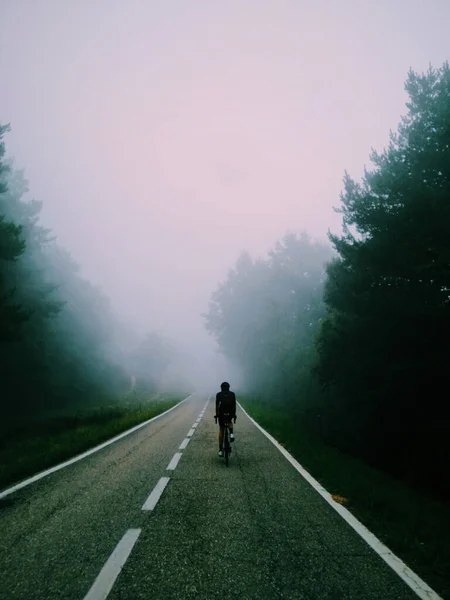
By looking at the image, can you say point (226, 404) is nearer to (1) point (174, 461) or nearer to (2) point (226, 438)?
(2) point (226, 438)

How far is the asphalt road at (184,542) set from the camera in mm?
3158

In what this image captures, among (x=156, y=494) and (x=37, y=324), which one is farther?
(x=37, y=324)

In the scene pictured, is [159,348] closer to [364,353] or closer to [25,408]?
[25,408]

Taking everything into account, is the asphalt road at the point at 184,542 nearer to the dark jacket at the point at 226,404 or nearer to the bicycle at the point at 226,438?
the bicycle at the point at 226,438

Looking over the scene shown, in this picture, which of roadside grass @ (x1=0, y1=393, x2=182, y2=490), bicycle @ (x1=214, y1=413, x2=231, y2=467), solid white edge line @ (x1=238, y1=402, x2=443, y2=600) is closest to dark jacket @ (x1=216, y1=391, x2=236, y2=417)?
bicycle @ (x1=214, y1=413, x2=231, y2=467)

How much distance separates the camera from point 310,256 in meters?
35.4

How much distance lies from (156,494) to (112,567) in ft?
8.03

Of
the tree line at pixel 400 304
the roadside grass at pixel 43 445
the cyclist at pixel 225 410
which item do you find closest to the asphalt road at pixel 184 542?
the roadside grass at pixel 43 445

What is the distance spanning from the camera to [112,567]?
11.3 feet

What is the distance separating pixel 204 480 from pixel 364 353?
8073 millimetres

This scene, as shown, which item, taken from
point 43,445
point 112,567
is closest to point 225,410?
point 112,567

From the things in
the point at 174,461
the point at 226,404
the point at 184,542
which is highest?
the point at 226,404

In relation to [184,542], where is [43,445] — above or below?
below

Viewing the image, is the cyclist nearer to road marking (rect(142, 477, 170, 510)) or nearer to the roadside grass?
road marking (rect(142, 477, 170, 510))
